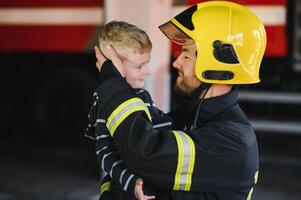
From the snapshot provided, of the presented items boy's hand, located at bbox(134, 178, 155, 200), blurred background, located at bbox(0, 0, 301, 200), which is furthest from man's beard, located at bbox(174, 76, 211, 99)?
blurred background, located at bbox(0, 0, 301, 200)

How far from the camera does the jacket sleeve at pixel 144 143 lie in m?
1.61

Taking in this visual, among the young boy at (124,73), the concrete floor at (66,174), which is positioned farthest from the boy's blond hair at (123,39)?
the concrete floor at (66,174)

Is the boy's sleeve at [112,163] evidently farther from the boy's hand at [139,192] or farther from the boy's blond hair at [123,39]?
the boy's blond hair at [123,39]

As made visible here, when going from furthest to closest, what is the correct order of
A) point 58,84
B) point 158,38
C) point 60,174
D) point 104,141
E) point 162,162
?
point 58,84 → point 60,174 → point 158,38 → point 104,141 → point 162,162

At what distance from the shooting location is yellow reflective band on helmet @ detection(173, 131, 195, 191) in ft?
5.36

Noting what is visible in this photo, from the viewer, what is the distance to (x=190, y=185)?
65.3 inches

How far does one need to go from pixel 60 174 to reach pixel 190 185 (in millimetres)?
4393

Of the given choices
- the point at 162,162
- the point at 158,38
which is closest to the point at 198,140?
the point at 162,162

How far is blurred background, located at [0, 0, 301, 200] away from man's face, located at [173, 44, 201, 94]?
2983 millimetres

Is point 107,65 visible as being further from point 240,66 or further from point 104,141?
point 240,66

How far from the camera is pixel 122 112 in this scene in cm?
164

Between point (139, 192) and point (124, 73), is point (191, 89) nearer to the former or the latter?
point (124, 73)

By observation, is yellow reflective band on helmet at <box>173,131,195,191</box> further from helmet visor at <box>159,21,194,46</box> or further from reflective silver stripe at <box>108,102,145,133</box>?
helmet visor at <box>159,21,194,46</box>

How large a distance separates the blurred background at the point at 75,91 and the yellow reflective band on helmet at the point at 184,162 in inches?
126
